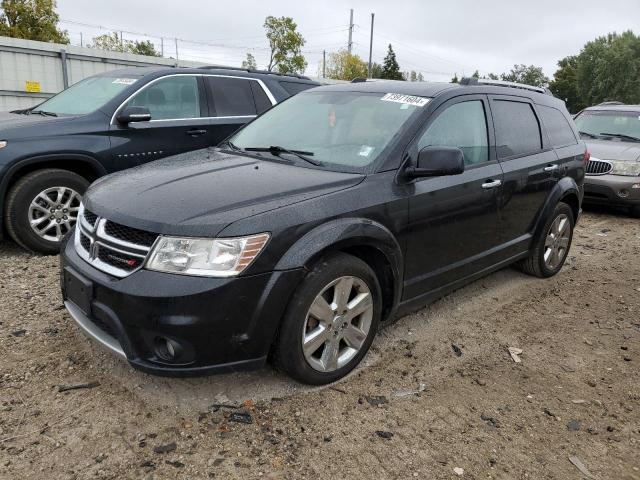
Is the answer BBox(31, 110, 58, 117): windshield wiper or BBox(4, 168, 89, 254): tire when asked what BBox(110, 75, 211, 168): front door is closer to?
BBox(4, 168, 89, 254): tire

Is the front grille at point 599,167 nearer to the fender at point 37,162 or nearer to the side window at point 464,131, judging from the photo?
the side window at point 464,131

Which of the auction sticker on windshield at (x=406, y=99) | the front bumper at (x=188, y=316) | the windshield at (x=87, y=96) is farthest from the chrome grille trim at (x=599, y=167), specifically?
the front bumper at (x=188, y=316)

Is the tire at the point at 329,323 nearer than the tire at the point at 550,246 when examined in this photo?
Yes

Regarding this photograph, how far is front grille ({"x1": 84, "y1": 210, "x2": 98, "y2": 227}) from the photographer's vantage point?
286cm

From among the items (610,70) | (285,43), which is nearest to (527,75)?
(610,70)

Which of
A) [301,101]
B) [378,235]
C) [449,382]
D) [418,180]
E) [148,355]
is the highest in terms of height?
[301,101]

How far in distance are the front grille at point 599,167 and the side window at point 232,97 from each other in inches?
205

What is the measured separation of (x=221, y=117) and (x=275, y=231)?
3810 mm

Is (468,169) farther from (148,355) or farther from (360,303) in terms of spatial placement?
(148,355)

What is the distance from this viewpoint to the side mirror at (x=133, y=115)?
16.8ft

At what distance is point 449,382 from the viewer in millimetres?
3176

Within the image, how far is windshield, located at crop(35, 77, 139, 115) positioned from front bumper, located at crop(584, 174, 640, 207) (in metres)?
6.61

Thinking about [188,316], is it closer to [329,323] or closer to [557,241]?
[329,323]

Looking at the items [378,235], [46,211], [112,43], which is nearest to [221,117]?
[46,211]
